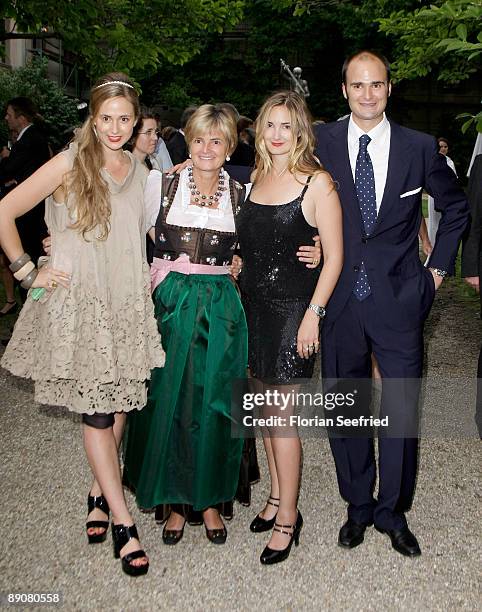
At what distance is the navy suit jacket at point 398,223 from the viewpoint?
11.9 feet

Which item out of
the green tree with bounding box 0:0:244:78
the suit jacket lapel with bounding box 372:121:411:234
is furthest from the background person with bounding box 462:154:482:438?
the green tree with bounding box 0:0:244:78

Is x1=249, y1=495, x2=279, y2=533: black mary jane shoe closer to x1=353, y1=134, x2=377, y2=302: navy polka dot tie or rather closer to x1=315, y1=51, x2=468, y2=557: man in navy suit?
x1=315, y1=51, x2=468, y2=557: man in navy suit

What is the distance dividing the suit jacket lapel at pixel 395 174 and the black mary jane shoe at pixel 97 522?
2.01 meters

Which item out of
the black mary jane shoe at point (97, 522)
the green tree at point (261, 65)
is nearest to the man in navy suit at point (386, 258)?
the black mary jane shoe at point (97, 522)

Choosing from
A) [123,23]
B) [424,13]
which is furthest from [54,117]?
[424,13]

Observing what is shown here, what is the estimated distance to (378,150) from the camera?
3.71 metres

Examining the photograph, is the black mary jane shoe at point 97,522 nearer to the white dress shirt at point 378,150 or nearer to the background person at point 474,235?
the white dress shirt at point 378,150

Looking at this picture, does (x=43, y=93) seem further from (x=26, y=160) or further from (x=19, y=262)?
(x=19, y=262)

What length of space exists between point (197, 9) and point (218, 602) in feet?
33.9

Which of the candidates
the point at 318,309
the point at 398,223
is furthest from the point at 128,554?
the point at 398,223

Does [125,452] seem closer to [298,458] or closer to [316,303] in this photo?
[298,458]

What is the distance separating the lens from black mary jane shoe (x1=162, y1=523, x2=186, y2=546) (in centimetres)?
377

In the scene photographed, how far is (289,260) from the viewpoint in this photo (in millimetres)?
3566

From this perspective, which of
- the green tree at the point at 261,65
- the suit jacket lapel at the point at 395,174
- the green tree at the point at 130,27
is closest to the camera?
the suit jacket lapel at the point at 395,174
